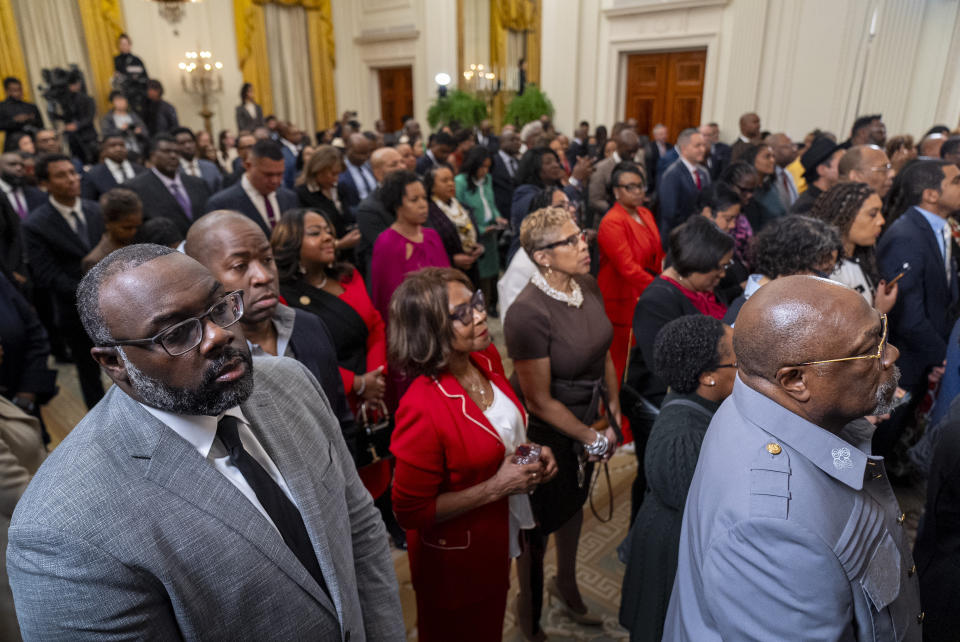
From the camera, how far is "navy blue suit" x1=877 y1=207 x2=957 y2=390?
3145mm

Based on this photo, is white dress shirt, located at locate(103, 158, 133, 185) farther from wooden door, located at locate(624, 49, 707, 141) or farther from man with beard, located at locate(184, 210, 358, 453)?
wooden door, located at locate(624, 49, 707, 141)

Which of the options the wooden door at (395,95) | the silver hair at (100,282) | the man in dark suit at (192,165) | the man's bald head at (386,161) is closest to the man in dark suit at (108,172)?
the man in dark suit at (192,165)

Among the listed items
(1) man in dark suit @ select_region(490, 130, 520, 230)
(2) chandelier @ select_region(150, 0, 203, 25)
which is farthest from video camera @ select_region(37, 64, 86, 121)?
(1) man in dark suit @ select_region(490, 130, 520, 230)

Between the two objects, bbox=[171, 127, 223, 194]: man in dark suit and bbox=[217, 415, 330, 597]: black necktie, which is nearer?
bbox=[217, 415, 330, 597]: black necktie

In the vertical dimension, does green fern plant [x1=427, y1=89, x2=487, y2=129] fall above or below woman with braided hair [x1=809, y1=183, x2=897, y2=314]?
above

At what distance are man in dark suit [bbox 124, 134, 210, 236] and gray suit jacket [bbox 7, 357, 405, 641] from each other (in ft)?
12.9

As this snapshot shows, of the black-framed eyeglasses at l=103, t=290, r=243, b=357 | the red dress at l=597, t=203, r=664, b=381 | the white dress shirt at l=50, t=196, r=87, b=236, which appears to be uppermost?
the black-framed eyeglasses at l=103, t=290, r=243, b=357

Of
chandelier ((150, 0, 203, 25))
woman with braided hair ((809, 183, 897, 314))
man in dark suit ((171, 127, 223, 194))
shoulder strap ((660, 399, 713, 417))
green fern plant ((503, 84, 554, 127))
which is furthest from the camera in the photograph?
green fern plant ((503, 84, 554, 127))

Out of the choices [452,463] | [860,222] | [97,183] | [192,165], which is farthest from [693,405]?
[192,165]

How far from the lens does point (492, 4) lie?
16203 millimetres

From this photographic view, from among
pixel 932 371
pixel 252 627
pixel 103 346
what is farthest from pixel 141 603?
pixel 932 371

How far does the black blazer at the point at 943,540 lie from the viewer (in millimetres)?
1759

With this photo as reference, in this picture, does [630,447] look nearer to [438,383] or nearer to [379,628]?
[438,383]

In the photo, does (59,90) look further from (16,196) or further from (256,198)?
(256,198)
